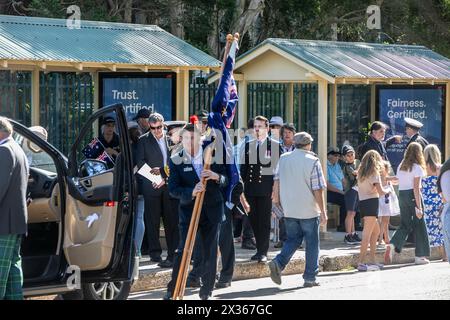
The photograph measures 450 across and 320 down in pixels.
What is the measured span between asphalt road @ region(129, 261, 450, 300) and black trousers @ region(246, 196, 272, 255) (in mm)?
451

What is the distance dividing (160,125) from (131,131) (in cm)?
69

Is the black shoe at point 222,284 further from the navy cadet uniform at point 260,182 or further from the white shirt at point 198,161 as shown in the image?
the white shirt at point 198,161

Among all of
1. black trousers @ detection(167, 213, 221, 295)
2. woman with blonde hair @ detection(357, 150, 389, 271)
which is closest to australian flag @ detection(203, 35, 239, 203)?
black trousers @ detection(167, 213, 221, 295)

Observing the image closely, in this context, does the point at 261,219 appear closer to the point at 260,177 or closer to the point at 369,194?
the point at 260,177

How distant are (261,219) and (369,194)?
5.32 ft

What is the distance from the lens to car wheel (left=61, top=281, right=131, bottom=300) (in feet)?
34.0

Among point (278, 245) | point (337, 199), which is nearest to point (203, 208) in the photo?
point (278, 245)

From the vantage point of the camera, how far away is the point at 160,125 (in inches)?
498

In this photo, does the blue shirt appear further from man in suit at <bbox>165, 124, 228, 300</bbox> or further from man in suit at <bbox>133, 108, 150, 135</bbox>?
man in suit at <bbox>165, 124, 228, 300</bbox>

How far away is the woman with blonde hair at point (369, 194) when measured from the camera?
1398cm

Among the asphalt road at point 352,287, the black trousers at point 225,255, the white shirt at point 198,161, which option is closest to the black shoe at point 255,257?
the asphalt road at point 352,287

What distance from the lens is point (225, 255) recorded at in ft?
39.7
